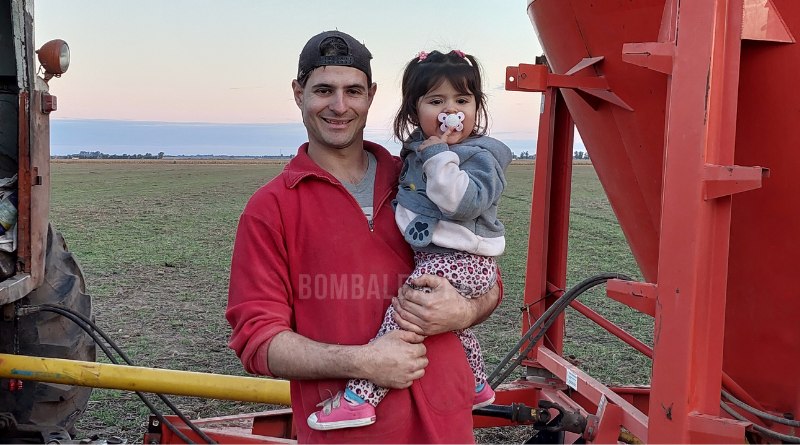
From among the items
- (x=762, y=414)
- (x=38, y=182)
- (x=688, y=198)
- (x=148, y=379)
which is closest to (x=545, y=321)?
(x=762, y=414)

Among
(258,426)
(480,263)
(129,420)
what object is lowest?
(129,420)

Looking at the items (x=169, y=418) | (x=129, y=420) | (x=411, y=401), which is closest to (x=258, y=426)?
(x=169, y=418)

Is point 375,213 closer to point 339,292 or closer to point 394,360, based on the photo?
point 339,292

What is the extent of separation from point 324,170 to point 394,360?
1.80 ft

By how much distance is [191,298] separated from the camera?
8312mm

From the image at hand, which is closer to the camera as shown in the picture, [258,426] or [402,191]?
[402,191]

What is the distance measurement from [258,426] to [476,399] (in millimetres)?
1538

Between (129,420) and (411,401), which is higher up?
(411,401)

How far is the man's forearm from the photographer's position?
1.94 metres

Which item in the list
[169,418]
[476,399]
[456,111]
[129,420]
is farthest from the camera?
[129,420]

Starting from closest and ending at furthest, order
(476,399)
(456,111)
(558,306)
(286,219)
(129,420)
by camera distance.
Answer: (286,219) → (456,111) → (476,399) → (558,306) → (129,420)

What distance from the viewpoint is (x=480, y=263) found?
2148 millimetres

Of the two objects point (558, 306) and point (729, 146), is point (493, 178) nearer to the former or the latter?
point (729, 146)

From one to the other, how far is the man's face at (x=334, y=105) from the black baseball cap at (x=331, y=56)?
0.01 metres
